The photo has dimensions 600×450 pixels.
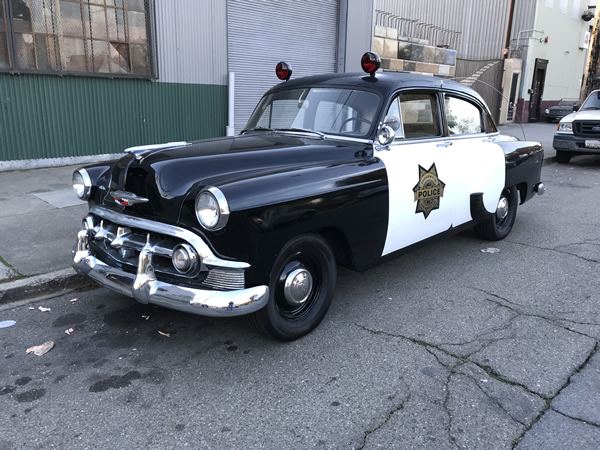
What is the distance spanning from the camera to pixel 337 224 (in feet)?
11.5

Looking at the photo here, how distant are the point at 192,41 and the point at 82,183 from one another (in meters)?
7.39

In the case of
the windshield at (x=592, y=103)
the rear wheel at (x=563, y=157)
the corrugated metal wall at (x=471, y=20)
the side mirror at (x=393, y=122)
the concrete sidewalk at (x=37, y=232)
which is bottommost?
the concrete sidewalk at (x=37, y=232)

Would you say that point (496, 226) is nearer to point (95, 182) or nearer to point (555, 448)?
point (555, 448)

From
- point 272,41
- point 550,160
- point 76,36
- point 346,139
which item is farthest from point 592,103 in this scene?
point 76,36

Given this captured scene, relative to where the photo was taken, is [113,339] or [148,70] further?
[148,70]

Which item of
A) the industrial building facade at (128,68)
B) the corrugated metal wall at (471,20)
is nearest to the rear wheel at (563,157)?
the industrial building facade at (128,68)

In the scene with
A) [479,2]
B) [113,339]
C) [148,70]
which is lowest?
[113,339]

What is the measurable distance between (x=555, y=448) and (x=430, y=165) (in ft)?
8.11

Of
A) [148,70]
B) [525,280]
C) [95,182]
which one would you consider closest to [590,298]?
[525,280]

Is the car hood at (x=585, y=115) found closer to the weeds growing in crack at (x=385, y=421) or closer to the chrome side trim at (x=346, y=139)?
the chrome side trim at (x=346, y=139)

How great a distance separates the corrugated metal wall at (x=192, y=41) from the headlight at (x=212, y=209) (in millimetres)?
7884

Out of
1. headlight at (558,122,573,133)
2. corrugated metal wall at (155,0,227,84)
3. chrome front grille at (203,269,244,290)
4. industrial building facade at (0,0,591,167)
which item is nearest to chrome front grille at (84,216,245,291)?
chrome front grille at (203,269,244,290)

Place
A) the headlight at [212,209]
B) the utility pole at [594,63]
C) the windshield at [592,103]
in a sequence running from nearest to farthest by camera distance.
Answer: the headlight at [212,209], the windshield at [592,103], the utility pole at [594,63]

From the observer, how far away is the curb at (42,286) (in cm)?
415
